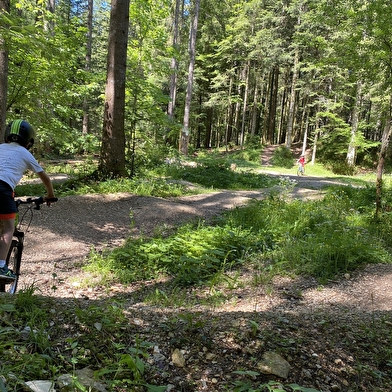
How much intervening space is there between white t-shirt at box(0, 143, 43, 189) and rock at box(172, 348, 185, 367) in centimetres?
234

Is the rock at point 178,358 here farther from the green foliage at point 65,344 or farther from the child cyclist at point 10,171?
the child cyclist at point 10,171

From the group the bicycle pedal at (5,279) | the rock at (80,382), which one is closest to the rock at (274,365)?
the rock at (80,382)

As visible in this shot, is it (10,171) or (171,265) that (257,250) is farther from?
(10,171)

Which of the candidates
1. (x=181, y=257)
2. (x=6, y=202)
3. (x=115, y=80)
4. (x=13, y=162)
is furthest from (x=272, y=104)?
(x=6, y=202)

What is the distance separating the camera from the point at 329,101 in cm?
2512

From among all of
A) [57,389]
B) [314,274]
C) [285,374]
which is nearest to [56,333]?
[57,389]

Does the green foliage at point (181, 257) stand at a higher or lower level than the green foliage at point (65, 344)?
lower

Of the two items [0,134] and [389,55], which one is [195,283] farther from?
[389,55]

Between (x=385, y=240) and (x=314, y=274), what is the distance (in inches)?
103

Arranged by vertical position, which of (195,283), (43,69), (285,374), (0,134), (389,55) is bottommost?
(195,283)

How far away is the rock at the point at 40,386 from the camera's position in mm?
1654

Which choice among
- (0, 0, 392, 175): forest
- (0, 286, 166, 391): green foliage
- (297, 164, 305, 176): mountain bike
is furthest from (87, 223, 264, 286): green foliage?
(297, 164, 305, 176): mountain bike

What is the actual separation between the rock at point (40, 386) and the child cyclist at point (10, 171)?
1778 mm

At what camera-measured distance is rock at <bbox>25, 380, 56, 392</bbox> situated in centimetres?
165
